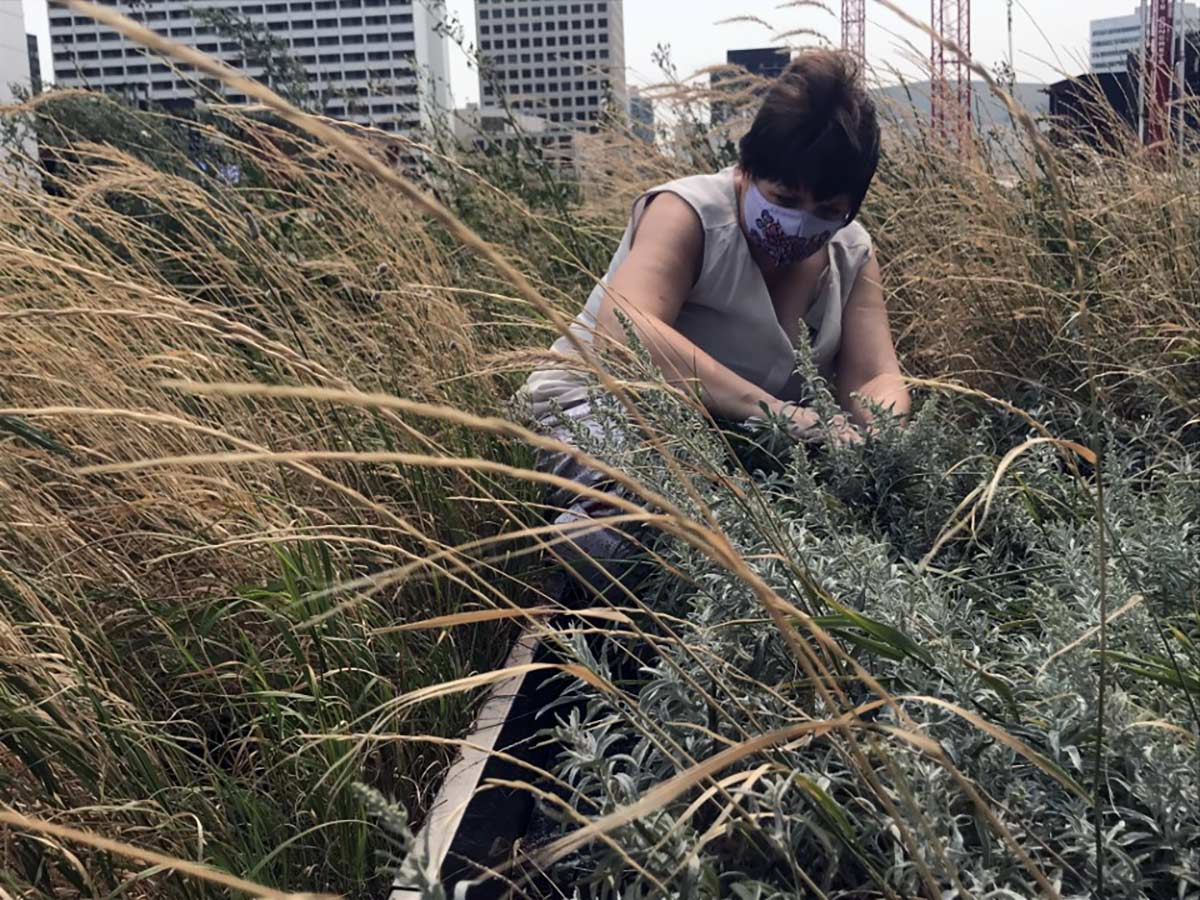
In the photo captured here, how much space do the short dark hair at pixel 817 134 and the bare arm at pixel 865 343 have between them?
0.94 feet

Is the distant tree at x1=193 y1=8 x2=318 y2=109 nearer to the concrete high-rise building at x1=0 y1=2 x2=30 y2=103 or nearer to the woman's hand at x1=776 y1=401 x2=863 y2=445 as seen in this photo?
the woman's hand at x1=776 y1=401 x2=863 y2=445

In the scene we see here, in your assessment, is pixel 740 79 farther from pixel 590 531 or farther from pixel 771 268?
pixel 590 531

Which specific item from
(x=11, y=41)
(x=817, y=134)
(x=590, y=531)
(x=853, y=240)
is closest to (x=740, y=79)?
(x=853, y=240)

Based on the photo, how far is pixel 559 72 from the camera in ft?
20.2

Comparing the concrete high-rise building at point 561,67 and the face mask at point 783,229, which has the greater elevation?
the concrete high-rise building at point 561,67

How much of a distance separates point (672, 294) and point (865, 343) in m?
0.50

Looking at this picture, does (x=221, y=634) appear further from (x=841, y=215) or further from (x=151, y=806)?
(x=841, y=215)

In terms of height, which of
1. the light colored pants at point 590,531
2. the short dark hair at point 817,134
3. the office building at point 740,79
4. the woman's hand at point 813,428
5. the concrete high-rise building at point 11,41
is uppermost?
the concrete high-rise building at point 11,41

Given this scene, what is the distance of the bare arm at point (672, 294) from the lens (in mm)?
2389

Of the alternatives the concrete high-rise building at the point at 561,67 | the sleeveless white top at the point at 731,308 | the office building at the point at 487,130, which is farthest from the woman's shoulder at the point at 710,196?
the office building at the point at 487,130

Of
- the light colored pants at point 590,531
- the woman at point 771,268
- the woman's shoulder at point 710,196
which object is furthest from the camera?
the woman's shoulder at point 710,196

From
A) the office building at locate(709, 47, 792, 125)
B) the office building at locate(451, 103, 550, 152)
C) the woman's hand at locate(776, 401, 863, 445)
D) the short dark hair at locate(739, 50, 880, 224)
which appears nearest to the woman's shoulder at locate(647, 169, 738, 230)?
the short dark hair at locate(739, 50, 880, 224)

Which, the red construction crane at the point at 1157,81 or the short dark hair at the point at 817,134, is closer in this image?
the short dark hair at the point at 817,134

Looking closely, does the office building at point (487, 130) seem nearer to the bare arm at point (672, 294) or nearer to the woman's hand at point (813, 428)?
the bare arm at point (672, 294)
